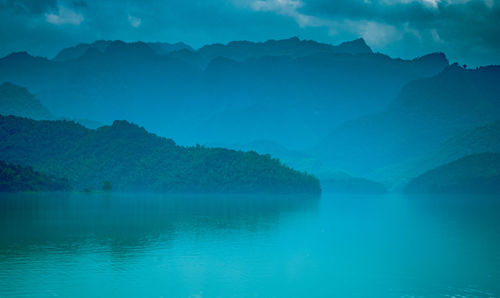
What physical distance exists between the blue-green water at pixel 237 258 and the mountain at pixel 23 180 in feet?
201

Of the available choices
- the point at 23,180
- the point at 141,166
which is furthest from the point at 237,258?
the point at 141,166

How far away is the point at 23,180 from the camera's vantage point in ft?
458

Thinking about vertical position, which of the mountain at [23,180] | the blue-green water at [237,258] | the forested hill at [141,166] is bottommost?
the blue-green water at [237,258]

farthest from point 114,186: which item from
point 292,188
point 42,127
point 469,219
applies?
point 469,219

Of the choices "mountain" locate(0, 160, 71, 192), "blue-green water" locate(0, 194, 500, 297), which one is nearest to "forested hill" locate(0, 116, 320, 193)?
"mountain" locate(0, 160, 71, 192)

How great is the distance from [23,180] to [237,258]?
109989 mm

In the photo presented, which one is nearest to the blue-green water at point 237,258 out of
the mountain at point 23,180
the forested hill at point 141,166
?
the mountain at point 23,180

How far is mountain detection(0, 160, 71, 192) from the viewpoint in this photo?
135250 mm

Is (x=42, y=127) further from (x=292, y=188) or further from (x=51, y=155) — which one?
(x=292, y=188)

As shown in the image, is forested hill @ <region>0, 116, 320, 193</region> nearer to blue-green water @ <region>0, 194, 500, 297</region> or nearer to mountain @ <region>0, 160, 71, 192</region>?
mountain @ <region>0, 160, 71, 192</region>

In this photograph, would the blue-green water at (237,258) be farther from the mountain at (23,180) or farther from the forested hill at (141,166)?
the forested hill at (141,166)

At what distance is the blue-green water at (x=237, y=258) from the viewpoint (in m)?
36.4

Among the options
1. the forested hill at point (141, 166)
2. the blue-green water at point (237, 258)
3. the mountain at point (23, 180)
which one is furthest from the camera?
the forested hill at point (141, 166)

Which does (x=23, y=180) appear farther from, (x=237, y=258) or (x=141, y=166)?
(x=237, y=258)
